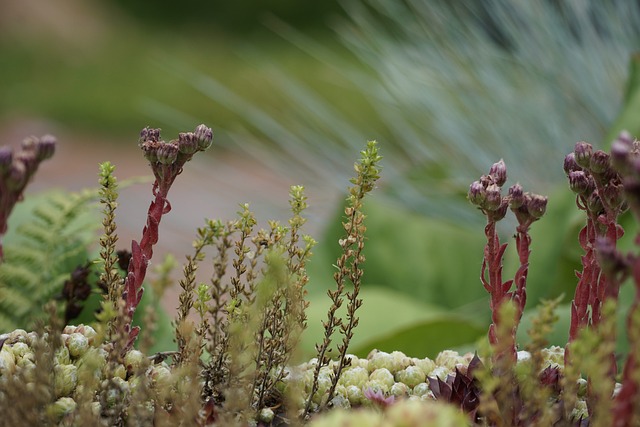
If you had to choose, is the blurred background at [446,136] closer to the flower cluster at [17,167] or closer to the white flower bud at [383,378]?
the white flower bud at [383,378]

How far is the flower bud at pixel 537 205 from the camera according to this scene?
60 cm

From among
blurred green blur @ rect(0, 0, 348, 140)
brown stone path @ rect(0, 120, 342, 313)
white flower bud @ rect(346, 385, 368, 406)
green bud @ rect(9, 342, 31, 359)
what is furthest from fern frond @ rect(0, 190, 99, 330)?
blurred green blur @ rect(0, 0, 348, 140)

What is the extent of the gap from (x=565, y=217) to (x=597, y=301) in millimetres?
637

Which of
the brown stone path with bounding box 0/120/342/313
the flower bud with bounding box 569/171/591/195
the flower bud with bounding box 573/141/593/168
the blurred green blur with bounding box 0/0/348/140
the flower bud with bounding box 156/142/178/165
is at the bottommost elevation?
the flower bud with bounding box 156/142/178/165

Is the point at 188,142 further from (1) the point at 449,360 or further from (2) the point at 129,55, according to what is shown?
(2) the point at 129,55

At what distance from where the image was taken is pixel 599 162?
1.87 ft

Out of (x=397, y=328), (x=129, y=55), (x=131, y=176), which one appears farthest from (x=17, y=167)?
(x=129, y=55)

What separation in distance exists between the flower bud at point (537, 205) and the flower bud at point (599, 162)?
0.04 meters

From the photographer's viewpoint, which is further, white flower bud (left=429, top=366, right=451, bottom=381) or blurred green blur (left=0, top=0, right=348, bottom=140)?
blurred green blur (left=0, top=0, right=348, bottom=140)

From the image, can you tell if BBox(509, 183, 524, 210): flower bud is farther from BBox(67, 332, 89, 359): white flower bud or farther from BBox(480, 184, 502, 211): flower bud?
BBox(67, 332, 89, 359): white flower bud

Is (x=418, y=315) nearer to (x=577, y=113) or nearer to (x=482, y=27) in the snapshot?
(x=577, y=113)

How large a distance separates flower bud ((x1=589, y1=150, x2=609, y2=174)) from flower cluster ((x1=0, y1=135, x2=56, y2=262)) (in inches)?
12.8

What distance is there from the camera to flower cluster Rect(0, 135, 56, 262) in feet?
1.70

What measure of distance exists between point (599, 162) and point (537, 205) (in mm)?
52
